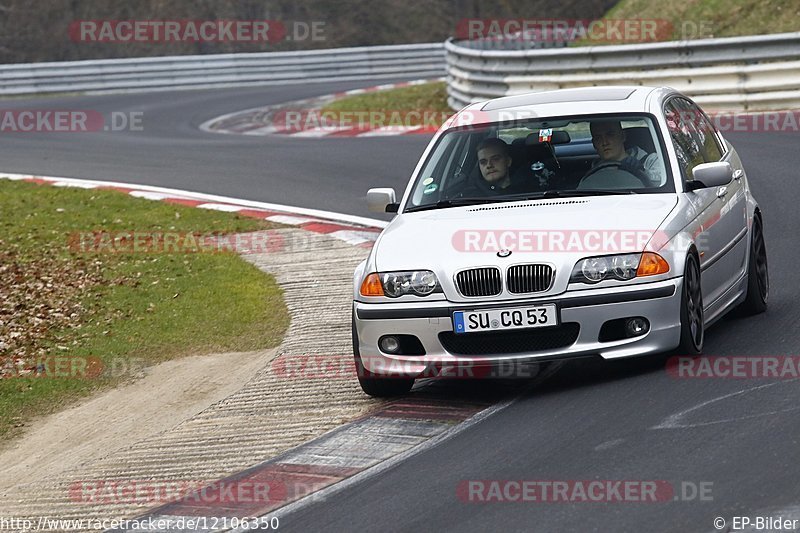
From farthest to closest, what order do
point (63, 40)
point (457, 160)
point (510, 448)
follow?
1. point (63, 40)
2. point (457, 160)
3. point (510, 448)

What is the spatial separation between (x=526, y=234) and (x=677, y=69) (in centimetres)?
1321

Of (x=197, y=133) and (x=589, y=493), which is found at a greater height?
(x=197, y=133)

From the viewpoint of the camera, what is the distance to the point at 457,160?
8.43m

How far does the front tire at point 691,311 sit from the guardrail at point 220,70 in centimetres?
2506

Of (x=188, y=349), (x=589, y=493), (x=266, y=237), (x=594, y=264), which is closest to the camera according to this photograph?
(x=589, y=493)

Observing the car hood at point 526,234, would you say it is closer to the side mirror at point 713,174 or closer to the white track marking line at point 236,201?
the side mirror at point 713,174

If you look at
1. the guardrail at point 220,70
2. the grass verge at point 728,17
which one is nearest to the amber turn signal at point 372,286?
the grass verge at point 728,17

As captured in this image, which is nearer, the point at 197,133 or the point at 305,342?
the point at 305,342

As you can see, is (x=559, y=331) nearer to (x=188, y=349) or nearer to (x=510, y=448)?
(x=510, y=448)

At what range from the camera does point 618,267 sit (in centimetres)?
708

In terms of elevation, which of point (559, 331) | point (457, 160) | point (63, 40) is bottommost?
point (559, 331)

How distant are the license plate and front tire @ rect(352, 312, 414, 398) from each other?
0.71m

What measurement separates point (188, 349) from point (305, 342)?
3.60ft

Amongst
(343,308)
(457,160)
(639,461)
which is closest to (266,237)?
(343,308)
